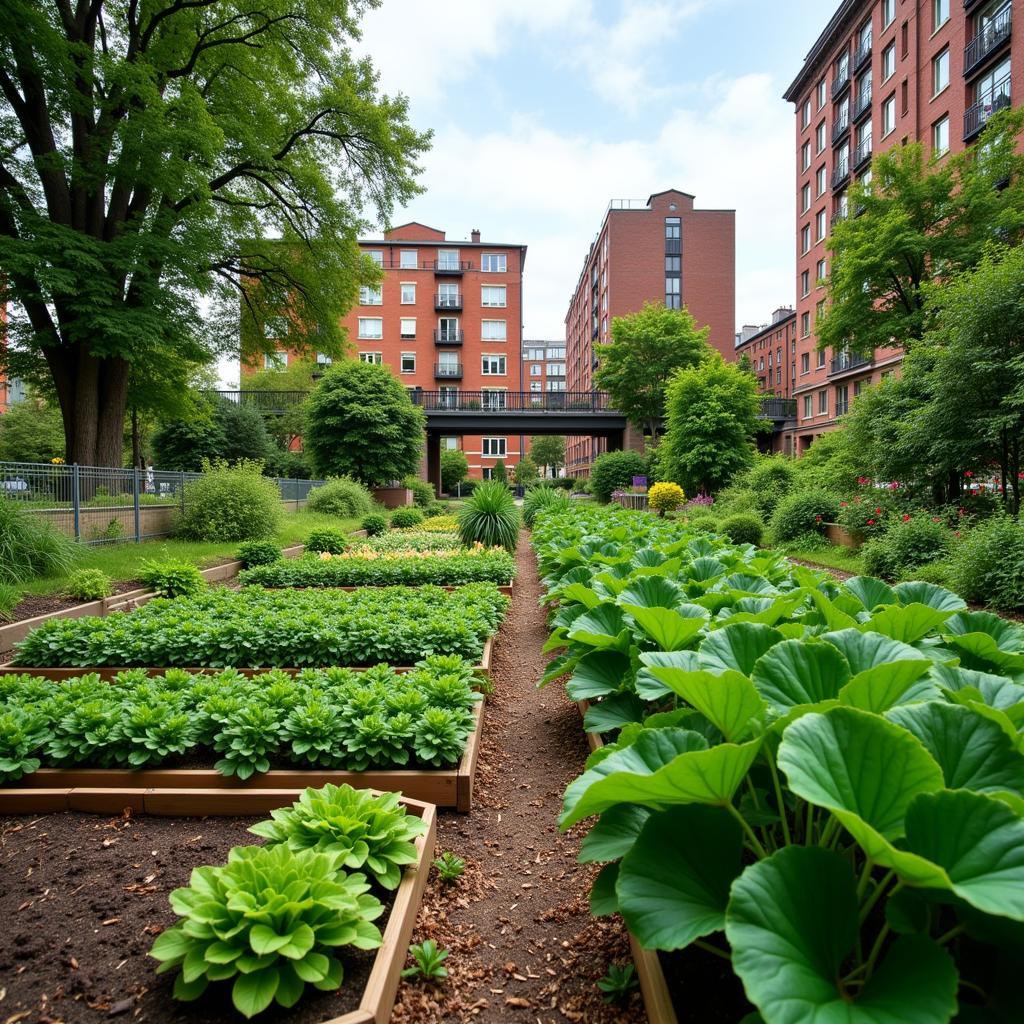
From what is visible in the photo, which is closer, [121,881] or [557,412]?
[121,881]

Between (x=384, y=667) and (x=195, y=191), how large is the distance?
14931mm

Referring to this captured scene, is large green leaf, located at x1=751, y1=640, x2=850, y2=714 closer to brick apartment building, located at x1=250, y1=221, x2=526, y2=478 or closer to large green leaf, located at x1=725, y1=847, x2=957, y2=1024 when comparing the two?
large green leaf, located at x1=725, y1=847, x2=957, y2=1024

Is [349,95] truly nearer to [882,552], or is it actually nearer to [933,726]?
[882,552]

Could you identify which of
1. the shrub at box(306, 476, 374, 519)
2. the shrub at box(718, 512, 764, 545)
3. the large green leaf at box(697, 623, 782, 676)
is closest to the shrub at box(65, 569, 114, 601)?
the large green leaf at box(697, 623, 782, 676)

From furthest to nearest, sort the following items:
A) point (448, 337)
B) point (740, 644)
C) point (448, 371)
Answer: point (448, 371), point (448, 337), point (740, 644)

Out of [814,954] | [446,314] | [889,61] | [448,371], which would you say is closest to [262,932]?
[814,954]

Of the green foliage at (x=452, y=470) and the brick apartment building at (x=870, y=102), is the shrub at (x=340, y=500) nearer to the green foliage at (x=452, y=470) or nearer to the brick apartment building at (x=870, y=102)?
the brick apartment building at (x=870, y=102)

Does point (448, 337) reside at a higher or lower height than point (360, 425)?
higher

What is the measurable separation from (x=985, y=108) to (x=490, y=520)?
25.6m

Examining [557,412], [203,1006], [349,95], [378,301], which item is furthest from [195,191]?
[378,301]

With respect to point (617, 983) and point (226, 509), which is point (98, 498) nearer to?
point (226, 509)

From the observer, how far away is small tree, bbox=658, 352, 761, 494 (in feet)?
74.3

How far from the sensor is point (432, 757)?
10.3 feet

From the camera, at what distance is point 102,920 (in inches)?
83.4
